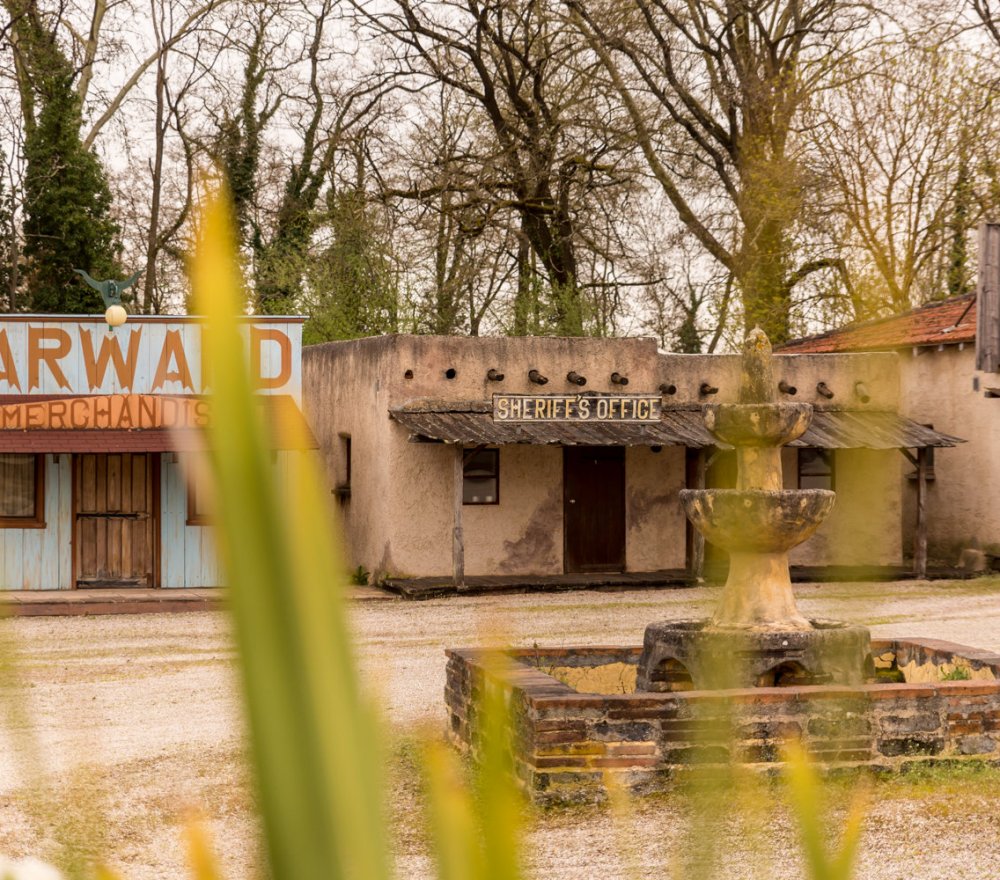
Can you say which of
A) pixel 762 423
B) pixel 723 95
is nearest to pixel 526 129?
pixel 723 95

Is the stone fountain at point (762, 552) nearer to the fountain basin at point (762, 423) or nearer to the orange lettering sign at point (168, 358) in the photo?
the fountain basin at point (762, 423)

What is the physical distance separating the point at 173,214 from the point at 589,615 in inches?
737

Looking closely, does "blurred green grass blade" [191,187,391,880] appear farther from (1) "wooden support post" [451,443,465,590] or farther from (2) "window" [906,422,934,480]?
(2) "window" [906,422,934,480]

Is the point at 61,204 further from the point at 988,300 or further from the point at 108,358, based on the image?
the point at 988,300

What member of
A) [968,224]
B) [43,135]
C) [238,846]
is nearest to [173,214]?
[43,135]

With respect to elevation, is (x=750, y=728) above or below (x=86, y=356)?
below

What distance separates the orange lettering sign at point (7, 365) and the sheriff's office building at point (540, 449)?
184 inches

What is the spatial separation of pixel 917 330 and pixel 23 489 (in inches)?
532

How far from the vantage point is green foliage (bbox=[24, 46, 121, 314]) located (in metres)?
28.4

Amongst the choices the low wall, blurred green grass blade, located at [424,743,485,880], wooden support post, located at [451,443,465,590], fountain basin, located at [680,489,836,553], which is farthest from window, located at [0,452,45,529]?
blurred green grass blade, located at [424,743,485,880]

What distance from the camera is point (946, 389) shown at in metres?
23.7

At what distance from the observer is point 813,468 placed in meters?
23.1

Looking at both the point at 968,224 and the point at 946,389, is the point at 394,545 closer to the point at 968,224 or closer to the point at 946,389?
the point at 946,389

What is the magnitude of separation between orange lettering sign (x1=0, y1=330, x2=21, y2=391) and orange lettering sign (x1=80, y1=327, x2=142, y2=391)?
0.83m
